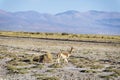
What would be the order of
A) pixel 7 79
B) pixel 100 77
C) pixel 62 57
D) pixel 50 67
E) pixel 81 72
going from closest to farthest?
pixel 7 79
pixel 100 77
pixel 81 72
pixel 50 67
pixel 62 57

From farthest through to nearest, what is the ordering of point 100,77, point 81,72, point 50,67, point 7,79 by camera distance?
1. point 50,67
2. point 81,72
3. point 100,77
4. point 7,79

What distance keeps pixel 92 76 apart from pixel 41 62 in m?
7.56

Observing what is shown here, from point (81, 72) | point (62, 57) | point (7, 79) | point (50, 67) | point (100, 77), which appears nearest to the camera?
point (7, 79)

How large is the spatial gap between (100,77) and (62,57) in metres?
7.00

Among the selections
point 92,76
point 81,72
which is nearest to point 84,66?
point 81,72

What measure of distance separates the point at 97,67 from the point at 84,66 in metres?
1.07

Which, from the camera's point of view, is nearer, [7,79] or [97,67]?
[7,79]

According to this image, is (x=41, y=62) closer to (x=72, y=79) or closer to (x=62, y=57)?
(x=62, y=57)

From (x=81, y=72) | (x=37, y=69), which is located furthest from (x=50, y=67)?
(x=81, y=72)

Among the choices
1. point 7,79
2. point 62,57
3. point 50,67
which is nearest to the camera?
point 7,79

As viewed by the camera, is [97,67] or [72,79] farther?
[97,67]

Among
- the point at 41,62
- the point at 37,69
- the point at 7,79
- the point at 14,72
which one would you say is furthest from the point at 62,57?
the point at 7,79

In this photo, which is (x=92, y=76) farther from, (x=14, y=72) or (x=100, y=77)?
(x=14, y=72)

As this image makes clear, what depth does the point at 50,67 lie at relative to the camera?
25109 millimetres
